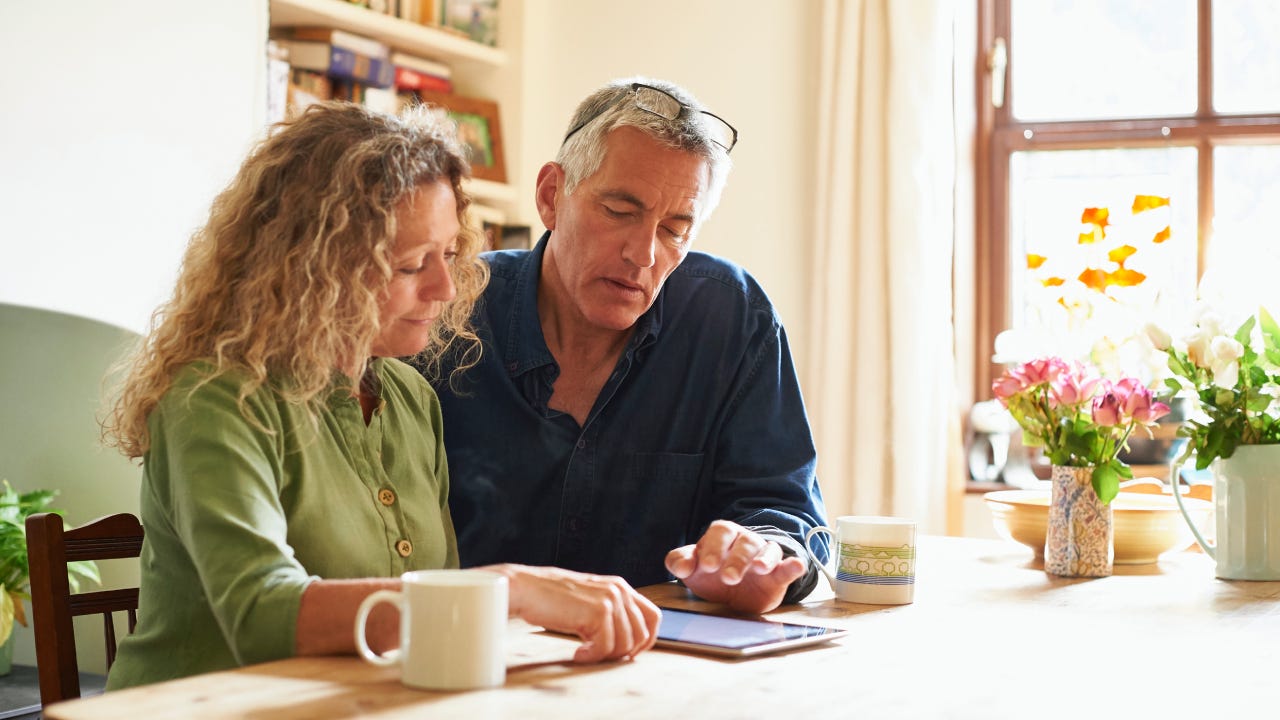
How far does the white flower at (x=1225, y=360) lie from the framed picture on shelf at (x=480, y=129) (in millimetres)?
2459

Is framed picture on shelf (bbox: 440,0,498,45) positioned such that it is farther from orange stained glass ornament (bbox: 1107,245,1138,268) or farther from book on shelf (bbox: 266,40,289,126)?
orange stained glass ornament (bbox: 1107,245,1138,268)

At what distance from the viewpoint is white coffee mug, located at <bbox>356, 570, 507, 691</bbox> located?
1.00 metres

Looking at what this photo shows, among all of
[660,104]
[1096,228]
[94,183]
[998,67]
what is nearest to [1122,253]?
[1096,228]

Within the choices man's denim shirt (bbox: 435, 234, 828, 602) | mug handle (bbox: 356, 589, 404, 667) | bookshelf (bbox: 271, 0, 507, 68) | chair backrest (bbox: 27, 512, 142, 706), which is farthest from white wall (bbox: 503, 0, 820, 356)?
mug handle (bbox: 356, 589, 404, 667)

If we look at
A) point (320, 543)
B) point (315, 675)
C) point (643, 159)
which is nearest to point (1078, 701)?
point (315, 675)

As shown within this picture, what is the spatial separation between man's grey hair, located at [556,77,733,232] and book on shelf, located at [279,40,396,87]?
5.69ft

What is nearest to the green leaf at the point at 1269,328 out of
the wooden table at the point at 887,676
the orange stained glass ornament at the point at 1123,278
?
the wooden table at the point at 887,676

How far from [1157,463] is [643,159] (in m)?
2.34

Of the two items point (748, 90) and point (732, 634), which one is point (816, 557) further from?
point (748, 90)

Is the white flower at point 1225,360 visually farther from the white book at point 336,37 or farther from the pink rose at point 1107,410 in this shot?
the white book at point 336,37

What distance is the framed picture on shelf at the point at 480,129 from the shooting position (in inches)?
152

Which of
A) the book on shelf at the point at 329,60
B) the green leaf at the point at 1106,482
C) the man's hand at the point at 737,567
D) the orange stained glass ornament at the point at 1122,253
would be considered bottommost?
the man's hand at the point at 737,567

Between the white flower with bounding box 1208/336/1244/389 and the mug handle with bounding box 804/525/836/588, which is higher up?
the white flower with bounding box 1208/336/1244/389

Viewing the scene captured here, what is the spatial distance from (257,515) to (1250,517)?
134 centimetres
